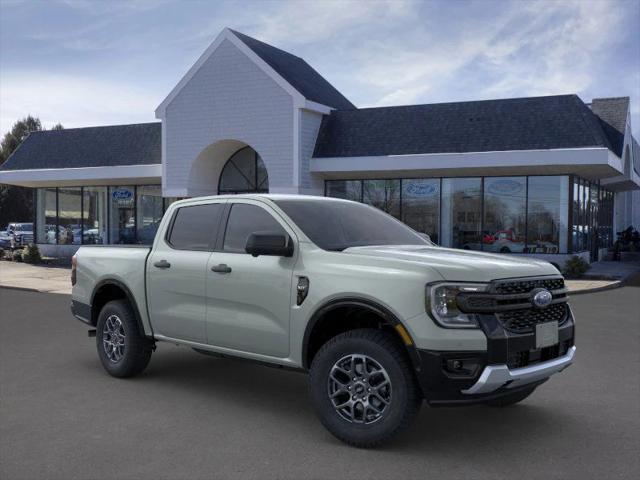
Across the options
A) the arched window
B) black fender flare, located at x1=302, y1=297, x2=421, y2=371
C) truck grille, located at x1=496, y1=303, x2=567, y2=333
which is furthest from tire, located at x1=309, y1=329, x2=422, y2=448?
the arched window

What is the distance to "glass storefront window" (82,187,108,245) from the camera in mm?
30094

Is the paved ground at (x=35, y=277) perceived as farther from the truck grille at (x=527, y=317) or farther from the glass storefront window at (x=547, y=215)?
the glass storefront window at (x=547, y=215)

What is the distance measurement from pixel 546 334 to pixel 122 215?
2667 centimetres

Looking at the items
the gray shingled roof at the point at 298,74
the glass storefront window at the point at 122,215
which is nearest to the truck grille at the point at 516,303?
the gray shingled roof at the point at 298,74

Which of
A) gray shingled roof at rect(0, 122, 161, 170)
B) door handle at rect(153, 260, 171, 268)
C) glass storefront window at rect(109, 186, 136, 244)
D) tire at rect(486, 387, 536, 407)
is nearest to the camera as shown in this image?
tire at rect(486, 387, 536, 407)

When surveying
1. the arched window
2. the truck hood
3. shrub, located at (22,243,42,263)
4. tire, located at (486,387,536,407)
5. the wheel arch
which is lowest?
tire, located at (486,387,536,407)

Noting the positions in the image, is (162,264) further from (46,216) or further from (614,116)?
(46,216)

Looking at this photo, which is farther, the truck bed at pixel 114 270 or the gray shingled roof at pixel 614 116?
the gray shingled roof at pixel 614 116

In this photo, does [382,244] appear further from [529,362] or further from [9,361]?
[9,361]

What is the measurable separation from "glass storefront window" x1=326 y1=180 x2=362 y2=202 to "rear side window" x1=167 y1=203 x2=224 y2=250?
58.1ft

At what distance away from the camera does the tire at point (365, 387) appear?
480cm

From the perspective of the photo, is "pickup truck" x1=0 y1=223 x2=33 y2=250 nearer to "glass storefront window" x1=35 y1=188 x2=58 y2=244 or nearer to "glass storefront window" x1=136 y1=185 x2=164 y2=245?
"glass storefront window" x1=35 y1=188 x2=58 y2=244

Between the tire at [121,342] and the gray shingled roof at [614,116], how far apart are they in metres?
21.6

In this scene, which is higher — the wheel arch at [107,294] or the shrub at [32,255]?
the wheel arch at [107,294]
